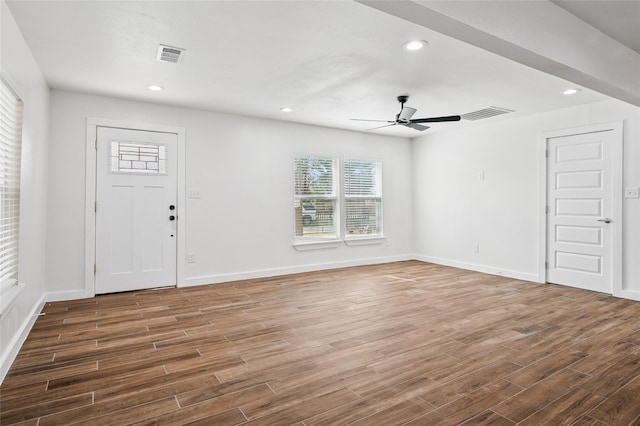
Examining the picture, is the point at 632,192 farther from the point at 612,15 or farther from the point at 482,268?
the point at 612,15

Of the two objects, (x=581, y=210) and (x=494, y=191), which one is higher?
(x=494, y=191)

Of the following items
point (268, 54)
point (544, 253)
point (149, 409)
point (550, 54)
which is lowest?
point (149, 409)

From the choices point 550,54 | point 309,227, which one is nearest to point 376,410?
point 550,54

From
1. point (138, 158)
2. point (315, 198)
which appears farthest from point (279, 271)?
point (138, 158)

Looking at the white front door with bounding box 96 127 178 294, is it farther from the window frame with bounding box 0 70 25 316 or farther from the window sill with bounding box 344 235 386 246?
the window sill with bounding box 344 235 386 246

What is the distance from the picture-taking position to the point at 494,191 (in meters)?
5.87

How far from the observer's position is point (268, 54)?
129 inches

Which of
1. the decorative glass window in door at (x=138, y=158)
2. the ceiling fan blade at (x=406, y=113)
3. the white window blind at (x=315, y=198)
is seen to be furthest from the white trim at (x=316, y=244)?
the ceiling fan blade at (x=406, y=113)

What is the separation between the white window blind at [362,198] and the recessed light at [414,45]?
355 cm

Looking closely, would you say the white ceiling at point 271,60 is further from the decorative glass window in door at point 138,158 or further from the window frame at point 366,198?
the window frame at point 366,198

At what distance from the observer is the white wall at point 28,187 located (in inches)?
99.5

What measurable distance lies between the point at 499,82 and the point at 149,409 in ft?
14.0

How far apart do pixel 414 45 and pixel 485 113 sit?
2.71 m

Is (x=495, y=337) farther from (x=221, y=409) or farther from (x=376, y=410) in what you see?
(x=221, y=409)
